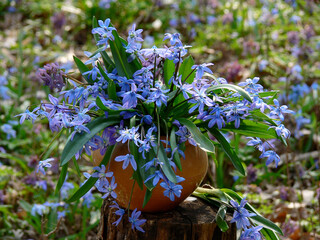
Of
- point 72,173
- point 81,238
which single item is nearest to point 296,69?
point 72,173

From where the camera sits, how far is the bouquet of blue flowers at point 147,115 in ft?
4.86

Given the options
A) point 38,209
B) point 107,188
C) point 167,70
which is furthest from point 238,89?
point 38,209

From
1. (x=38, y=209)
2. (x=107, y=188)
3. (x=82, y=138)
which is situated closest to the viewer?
(x=82, y=138)

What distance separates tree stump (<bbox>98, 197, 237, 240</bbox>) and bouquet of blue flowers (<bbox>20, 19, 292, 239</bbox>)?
7 cm

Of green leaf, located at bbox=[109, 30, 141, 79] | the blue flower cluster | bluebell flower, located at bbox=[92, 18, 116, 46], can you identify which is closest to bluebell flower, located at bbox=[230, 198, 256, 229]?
the blue flower cluster

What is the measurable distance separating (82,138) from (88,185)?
22 cm

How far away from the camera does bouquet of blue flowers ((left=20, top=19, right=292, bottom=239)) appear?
1.48 m

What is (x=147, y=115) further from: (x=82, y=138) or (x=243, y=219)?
(x=243, y=219)

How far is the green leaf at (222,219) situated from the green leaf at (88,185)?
0.48 metres

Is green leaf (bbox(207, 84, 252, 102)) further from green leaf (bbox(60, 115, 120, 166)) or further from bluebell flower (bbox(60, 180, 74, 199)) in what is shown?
bluebell flower (bbox(60, 180, 74, 199))

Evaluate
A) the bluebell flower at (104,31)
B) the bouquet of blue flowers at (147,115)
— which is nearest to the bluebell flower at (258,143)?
the bouquet of blue flowers at (147,115)

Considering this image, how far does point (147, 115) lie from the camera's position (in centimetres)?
157

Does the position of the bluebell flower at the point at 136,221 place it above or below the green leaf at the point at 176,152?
below

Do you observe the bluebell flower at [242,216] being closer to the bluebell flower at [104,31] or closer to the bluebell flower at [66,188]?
the bluebell flower at [104,31]
